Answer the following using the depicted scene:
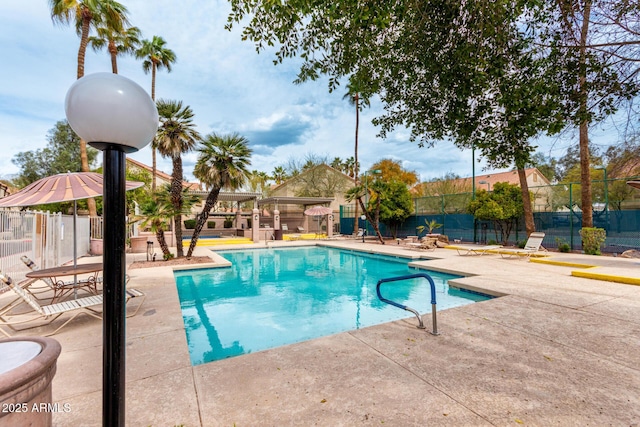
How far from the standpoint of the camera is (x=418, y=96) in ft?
14.9

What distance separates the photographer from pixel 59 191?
4789mm

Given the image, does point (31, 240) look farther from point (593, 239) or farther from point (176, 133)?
point (593, 239)

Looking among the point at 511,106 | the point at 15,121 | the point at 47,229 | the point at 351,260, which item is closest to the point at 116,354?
the point at 511,106

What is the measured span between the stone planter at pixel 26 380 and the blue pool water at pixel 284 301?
305 centimetres

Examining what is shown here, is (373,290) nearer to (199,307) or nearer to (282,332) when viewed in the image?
(282,332)

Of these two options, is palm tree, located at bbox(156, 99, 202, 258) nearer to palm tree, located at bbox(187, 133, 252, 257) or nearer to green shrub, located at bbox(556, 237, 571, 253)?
palm tree, located at bbox(187, 133, 252, 257)

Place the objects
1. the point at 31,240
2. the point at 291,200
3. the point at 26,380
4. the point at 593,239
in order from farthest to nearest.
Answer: the point at 291,200, the point at 593,239, the point at 31,240, the point at 26,380

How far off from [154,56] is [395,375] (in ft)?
90.1

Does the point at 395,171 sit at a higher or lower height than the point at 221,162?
higher

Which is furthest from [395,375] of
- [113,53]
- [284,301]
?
[113,53]

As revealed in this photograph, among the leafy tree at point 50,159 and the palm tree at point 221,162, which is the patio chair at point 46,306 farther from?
the leafy tree at point 50,159

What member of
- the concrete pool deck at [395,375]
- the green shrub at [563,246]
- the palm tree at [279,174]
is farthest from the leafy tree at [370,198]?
the palm tree at [279,174]

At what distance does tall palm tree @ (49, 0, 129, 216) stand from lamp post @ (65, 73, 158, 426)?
1818cm

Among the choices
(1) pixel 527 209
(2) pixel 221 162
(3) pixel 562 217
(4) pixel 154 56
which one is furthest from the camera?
(4) pixel 154 56
